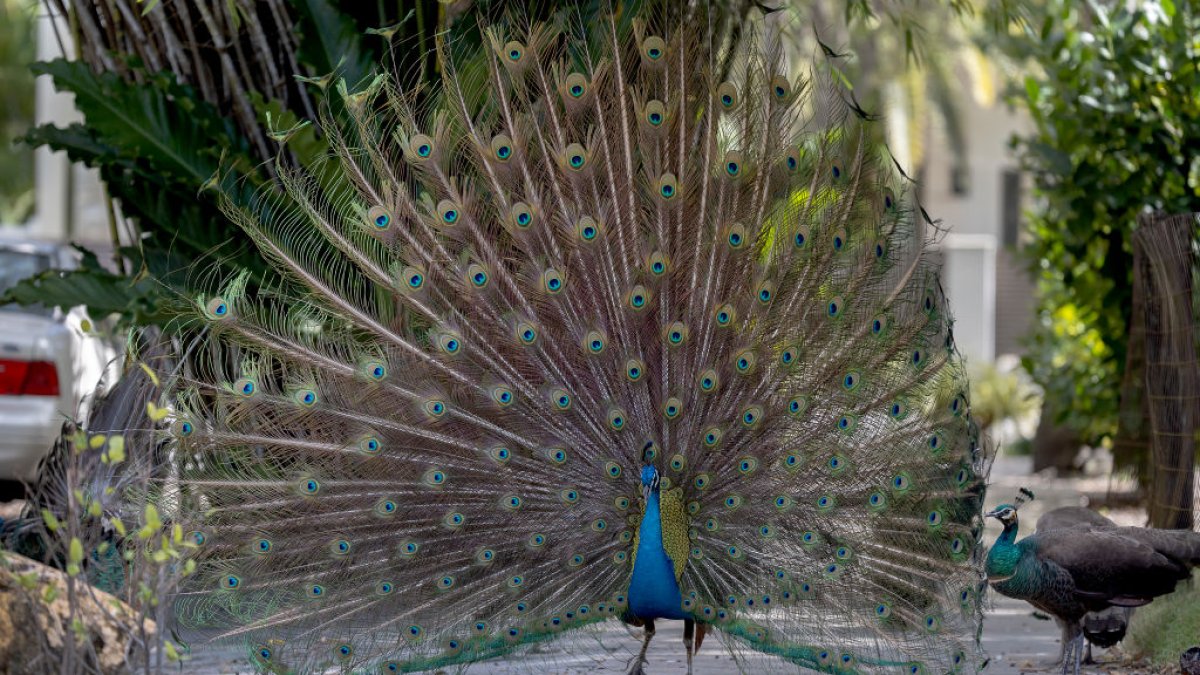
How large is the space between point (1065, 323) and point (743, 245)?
8.68m

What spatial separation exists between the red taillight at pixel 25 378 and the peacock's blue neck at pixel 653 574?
16.3ft

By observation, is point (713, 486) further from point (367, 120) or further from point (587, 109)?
point (367, 120)

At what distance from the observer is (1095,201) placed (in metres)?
10.2

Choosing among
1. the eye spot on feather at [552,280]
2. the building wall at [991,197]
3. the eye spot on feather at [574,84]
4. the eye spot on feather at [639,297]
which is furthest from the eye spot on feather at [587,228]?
the building wall at [991,197]

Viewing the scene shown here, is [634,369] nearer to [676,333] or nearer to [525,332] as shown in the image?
[676,333]

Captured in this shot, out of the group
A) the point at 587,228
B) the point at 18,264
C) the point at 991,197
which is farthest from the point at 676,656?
the point at 991,197

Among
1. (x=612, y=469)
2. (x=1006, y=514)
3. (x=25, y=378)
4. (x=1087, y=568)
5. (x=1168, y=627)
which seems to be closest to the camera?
(x=612, y=469)

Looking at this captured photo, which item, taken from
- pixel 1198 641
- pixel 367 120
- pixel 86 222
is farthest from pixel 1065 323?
pixel 86 222

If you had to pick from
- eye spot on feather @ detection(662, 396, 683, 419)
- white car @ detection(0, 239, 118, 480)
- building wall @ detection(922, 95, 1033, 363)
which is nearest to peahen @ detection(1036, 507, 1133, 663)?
eye spot on feather @ detection(662, 396, 683, 419)

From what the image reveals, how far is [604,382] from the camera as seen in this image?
6.57 metres

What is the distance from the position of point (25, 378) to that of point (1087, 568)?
21.6 feet

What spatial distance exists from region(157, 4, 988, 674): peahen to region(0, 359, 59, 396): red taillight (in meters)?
3.52

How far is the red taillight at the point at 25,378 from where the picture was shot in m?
9.60

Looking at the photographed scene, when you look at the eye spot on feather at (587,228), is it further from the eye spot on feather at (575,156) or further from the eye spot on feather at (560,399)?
the eye spot on feather at (560,399)
